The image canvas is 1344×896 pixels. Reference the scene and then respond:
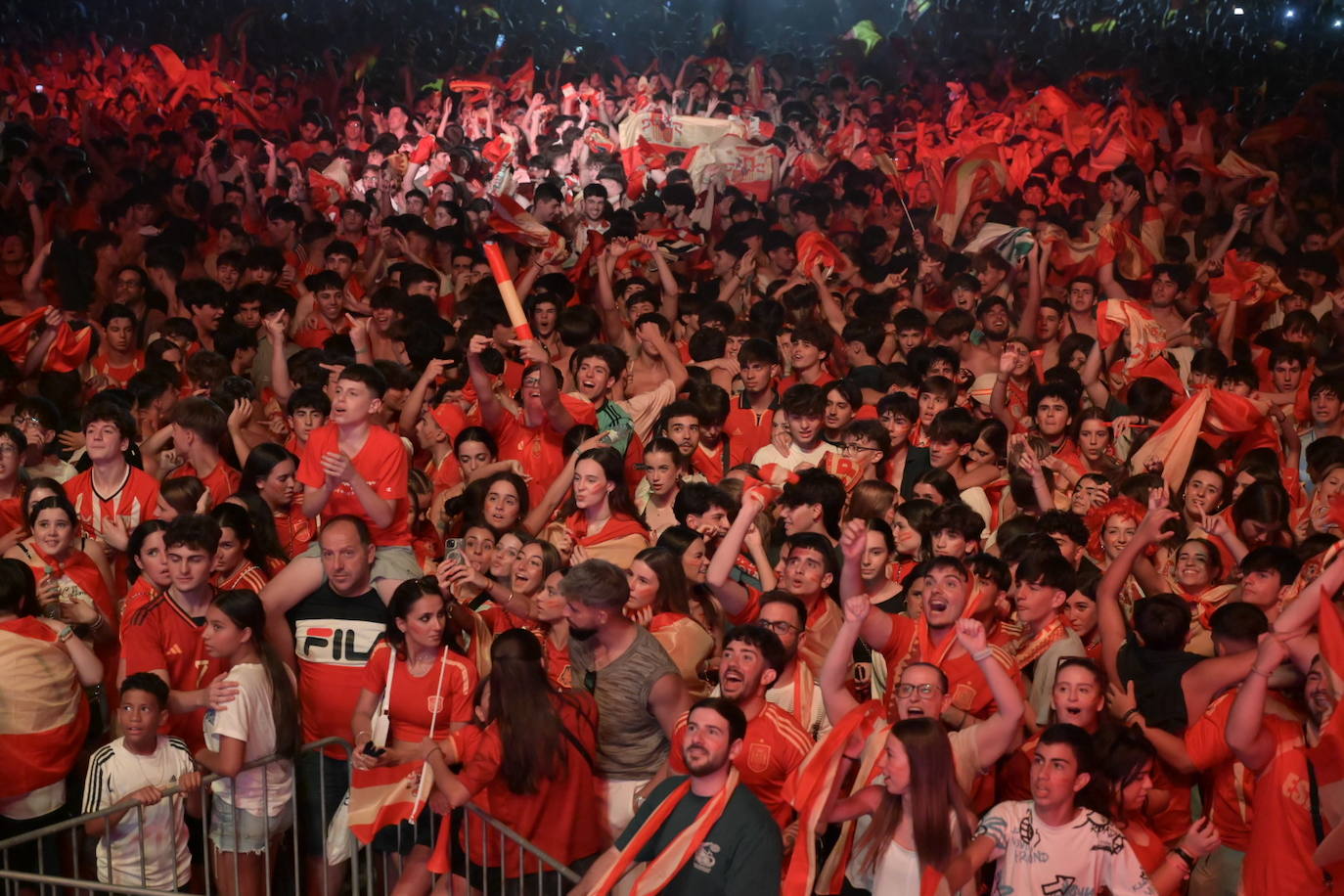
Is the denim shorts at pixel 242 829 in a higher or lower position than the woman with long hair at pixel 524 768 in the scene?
lower

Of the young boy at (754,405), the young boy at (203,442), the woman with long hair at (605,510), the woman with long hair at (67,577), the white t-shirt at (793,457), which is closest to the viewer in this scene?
the woman with long hair at (67,577)

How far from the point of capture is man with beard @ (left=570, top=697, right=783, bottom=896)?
13.5 feet

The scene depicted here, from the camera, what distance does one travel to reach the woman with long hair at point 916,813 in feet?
13.7

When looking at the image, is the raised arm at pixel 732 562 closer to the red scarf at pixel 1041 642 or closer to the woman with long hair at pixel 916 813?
the red scarf at pixel 1041 642

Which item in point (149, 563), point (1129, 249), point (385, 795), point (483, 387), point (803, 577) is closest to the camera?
point (385, 795)

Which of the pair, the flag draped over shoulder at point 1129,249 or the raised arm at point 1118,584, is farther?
the flag draped over shoulder at point 1129,249

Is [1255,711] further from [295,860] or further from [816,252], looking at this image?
[816,252]

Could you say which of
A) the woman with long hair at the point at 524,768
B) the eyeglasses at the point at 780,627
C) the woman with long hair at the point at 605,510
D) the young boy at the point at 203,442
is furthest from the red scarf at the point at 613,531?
the young boy at the point at 203,442

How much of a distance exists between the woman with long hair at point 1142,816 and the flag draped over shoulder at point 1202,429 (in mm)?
2611

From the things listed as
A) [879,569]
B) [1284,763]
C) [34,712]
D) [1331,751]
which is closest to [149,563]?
[34,712]

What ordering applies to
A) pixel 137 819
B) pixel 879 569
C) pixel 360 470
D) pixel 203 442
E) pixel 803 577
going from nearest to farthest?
1. pixel 137 819
2. pixel 803 577
3. pixel 879 569
4. pixel 360 470
5. pixel 203 442

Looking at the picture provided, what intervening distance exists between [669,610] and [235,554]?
163cm

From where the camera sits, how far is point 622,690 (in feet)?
15.7

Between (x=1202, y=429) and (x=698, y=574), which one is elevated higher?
(x=1202, y=429)
